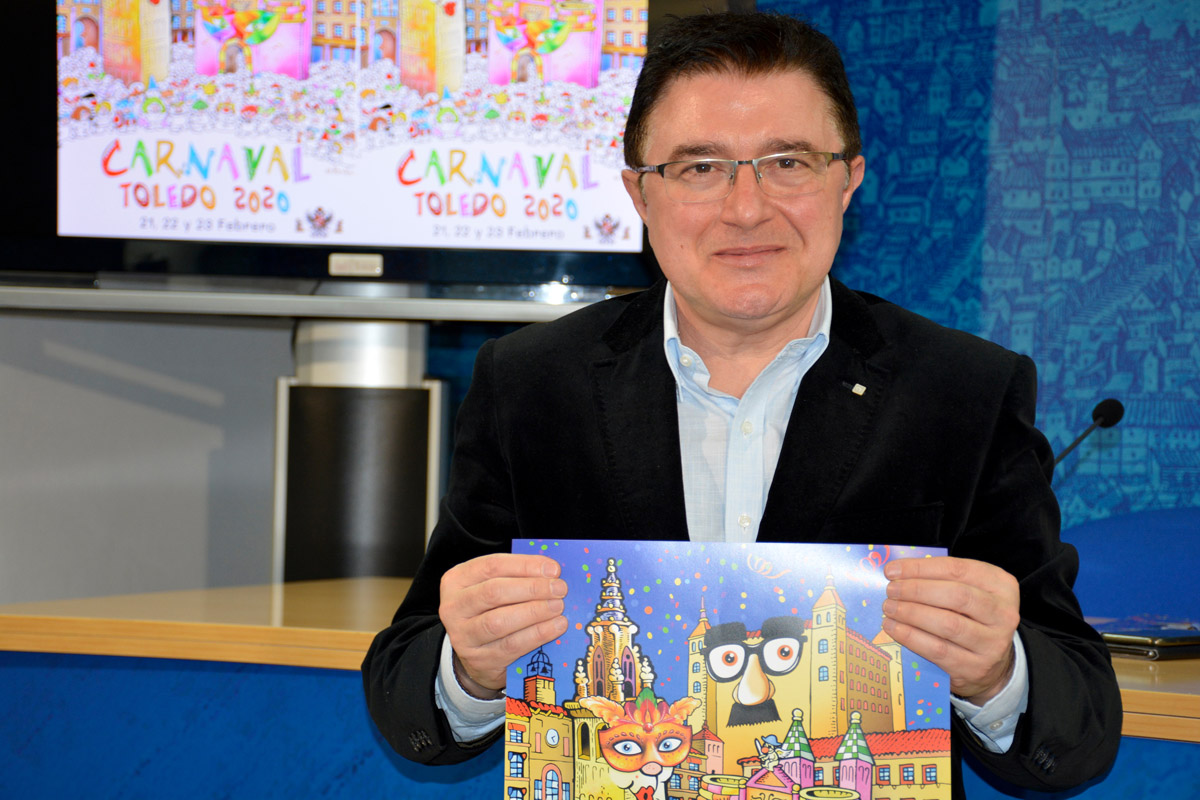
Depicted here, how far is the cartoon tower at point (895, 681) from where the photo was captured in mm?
917

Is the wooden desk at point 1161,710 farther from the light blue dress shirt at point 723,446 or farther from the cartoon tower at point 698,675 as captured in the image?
the cartoon tower at point 698,675

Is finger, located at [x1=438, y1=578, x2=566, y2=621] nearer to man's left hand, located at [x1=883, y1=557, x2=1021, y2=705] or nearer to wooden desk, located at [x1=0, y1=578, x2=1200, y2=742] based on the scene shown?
man's left hand, located at [x1=883, y1=557, x2=1021, y2=705]

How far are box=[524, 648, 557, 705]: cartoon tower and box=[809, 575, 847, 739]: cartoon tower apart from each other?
0.75 ft

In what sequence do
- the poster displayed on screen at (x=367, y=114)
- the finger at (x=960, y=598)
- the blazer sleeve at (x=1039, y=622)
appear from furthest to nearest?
the poster displayed on screen at (x=367, y=114) < the blazer sleeve at (x=1039, y=622) < the finger at (x=960, y=598)

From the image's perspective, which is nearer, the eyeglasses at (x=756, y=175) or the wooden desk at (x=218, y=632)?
the eyeglasses at (x=756, y=175)

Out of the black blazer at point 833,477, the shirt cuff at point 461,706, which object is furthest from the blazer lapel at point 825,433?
the shirt cuff at point 461,706

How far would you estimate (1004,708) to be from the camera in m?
0.99

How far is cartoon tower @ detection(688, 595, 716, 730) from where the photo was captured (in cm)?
92

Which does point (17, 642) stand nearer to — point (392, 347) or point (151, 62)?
point (392, 347)

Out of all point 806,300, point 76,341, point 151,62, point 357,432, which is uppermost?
point 151,62

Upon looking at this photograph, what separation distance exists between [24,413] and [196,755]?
76 cm

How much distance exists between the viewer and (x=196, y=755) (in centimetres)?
153

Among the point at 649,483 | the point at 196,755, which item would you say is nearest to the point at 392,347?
the point at 196,755

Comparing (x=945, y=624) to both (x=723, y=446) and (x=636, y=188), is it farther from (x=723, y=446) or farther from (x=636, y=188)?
(x=636, y=188)
